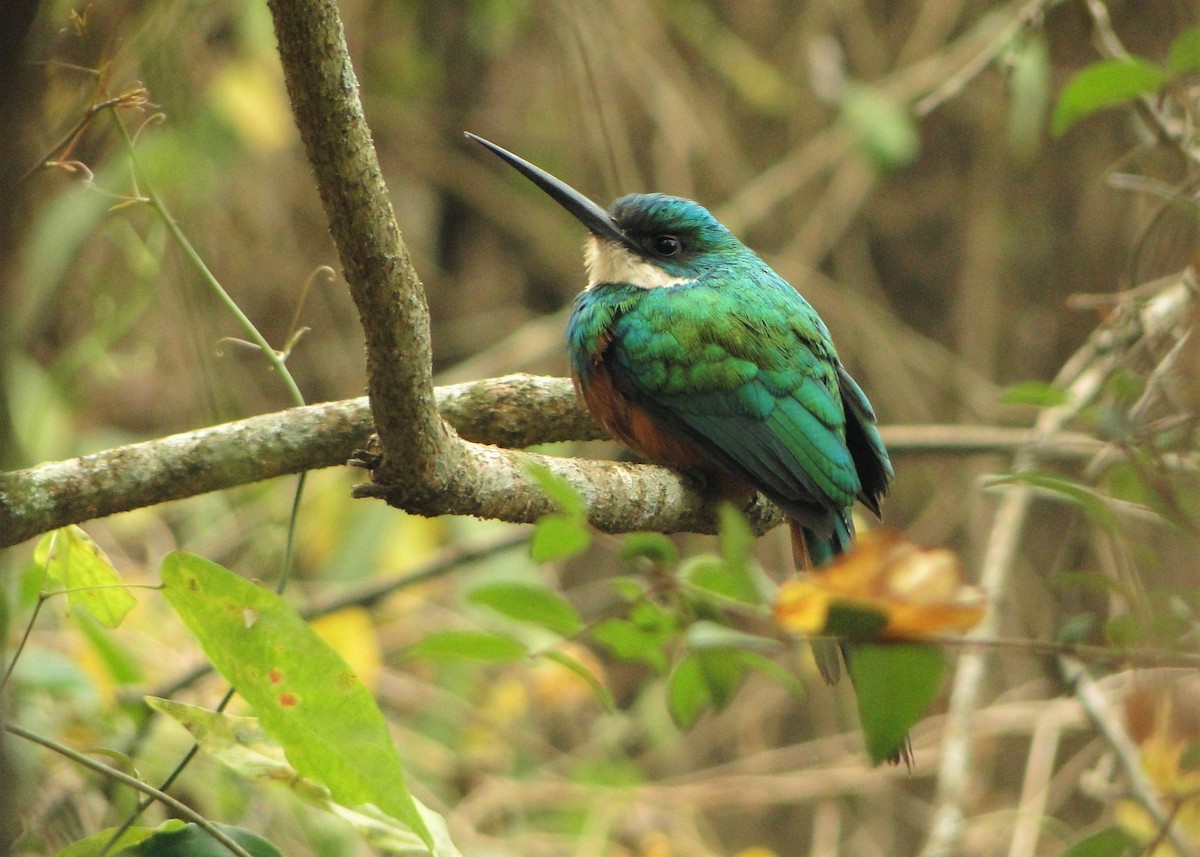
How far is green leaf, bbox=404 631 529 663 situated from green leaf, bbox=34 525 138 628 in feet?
1.21

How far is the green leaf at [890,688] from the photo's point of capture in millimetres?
818

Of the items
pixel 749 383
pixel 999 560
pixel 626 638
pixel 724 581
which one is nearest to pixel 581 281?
pixel 999 560

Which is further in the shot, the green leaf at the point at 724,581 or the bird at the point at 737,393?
the bird at the point at 737,393

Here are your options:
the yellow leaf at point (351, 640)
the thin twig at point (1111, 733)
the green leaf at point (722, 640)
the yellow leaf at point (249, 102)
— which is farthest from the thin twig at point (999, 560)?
the yellow leaf at point (249, 102)

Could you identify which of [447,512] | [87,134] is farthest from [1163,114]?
[87,134]

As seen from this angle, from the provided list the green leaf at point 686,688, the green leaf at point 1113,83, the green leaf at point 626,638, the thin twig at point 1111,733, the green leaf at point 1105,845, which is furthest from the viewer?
the thin twig at point 1111,733

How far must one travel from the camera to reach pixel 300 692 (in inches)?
48.5

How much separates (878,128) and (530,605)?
3152 mm

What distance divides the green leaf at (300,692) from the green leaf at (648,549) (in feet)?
1.15

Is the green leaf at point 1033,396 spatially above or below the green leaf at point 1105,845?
above

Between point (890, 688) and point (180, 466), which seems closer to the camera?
point (890, 688)

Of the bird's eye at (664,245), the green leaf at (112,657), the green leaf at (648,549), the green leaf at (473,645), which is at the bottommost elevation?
the green leaf at (112,657)

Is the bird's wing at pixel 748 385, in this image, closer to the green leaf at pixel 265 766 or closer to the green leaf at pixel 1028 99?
the green leaf at pixel 1028 99

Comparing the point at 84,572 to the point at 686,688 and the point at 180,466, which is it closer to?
the point at 180,466
